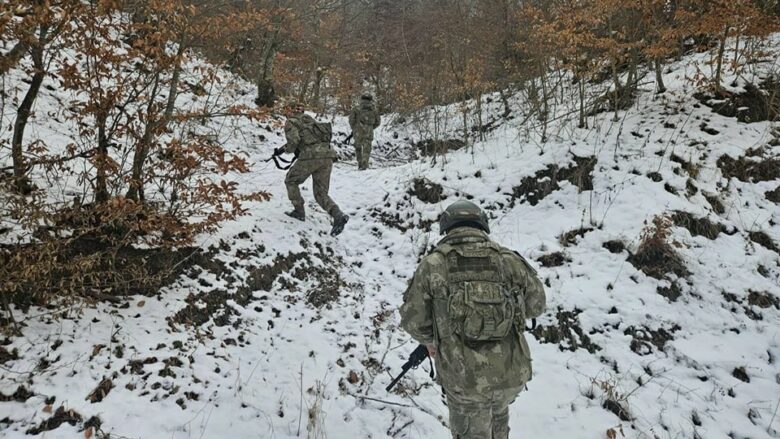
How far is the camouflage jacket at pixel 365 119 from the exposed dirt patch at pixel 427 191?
3.27 meters

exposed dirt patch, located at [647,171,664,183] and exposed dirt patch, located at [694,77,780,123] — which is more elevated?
exposed dirt patch, located at [694,77,780,123]

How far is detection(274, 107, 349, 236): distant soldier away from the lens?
7.39 metres

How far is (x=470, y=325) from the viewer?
2.91 metres

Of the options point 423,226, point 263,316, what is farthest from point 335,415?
point 423,226

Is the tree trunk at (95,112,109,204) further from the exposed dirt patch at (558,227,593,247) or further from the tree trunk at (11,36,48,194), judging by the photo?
A: the exposed dirt patch at (558,227,593,247)

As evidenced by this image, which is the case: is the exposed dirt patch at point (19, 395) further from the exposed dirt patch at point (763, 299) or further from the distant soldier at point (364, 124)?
the distant soldier at point (364, 124)

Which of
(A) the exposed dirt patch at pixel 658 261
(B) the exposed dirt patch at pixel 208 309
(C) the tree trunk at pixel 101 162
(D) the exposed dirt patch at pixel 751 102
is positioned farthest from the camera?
(D) the exposed dirt patch at pixel 751 102

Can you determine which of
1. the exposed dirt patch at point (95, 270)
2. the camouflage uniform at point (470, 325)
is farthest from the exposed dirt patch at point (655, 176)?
the exposed dirt patch at point (95, 270)

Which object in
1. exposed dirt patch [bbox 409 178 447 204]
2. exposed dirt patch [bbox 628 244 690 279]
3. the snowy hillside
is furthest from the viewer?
exposed dirt patch [bbox 409 178 447 204]

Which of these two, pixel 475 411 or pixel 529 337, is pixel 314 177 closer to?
pixel 529 337

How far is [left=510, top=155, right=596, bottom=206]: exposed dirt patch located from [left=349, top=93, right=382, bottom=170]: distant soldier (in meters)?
4.95

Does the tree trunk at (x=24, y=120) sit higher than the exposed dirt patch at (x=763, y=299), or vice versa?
the tree trunk at (x=24, y=120)

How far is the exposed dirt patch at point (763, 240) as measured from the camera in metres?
5.53

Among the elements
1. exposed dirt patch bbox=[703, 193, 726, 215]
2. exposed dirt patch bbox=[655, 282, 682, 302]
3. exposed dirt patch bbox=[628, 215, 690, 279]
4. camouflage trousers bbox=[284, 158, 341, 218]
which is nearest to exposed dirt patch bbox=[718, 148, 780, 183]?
exposed dirt patch bbox=[703, 193, 726, 215]
